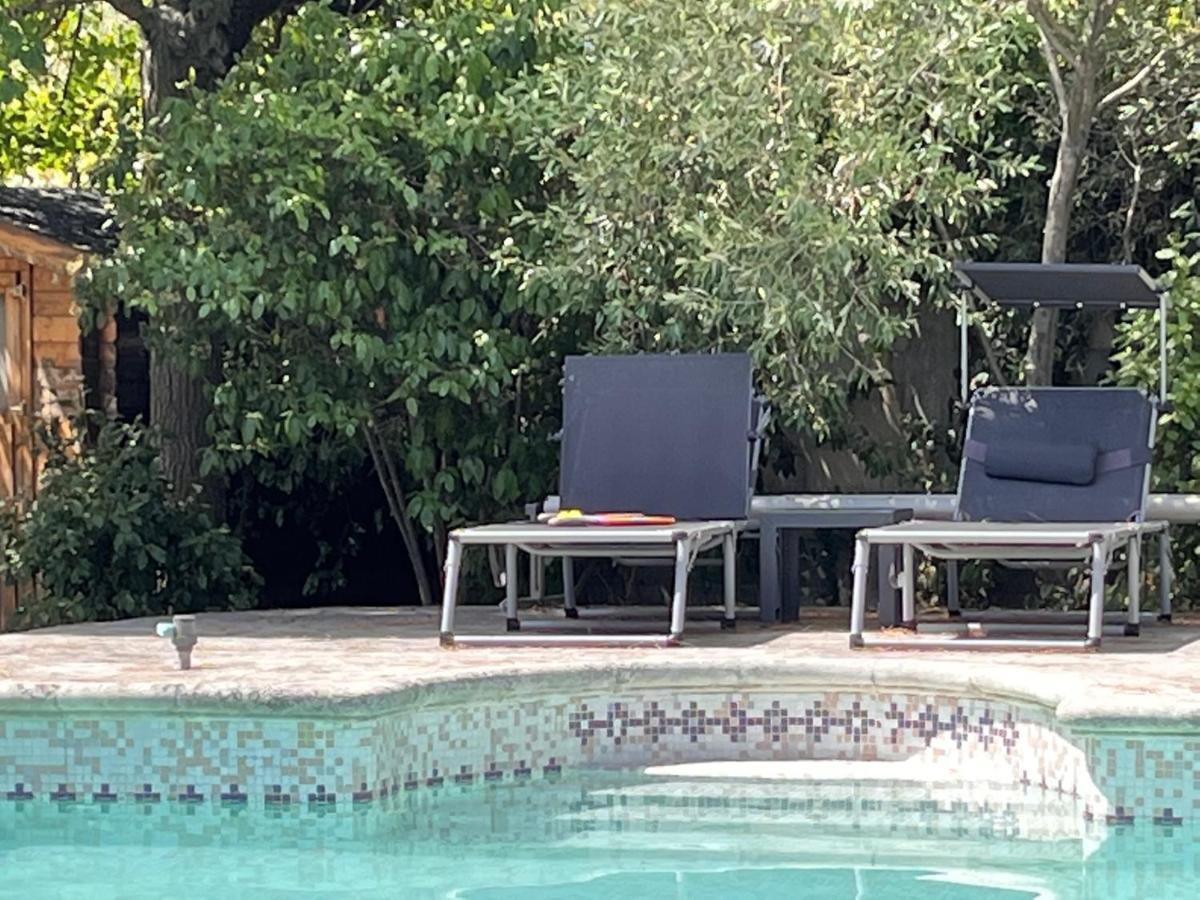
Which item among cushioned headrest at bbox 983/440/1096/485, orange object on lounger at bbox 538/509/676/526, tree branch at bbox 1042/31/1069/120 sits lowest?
orange object on lounger at bbox 538/509/676/526

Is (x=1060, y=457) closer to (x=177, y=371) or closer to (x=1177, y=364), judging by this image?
(x=1177, y=364)

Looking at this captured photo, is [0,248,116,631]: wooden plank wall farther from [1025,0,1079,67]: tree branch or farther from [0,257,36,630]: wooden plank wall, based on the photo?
[1025,0,1079,67]: tree branch

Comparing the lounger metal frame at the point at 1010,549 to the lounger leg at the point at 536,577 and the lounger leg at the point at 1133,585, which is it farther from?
the lounger leg at the point at 536,577

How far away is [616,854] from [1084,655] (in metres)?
2.48

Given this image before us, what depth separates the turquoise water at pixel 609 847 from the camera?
5934mm

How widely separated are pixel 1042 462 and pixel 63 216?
6631 millimetres

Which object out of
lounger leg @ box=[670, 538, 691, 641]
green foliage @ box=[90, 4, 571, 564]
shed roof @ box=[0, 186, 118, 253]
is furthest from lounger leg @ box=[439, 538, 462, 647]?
shed roof @ box=[0, 186, 118, 253]

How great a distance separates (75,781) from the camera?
7.04m

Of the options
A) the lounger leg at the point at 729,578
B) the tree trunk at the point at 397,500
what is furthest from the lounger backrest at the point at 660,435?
the tree trunk at the point at 397,500

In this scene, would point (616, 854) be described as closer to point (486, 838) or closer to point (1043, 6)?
point (486, 838)

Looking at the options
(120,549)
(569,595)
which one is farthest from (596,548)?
(120,549)

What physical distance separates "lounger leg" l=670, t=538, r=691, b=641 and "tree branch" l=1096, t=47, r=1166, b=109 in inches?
127

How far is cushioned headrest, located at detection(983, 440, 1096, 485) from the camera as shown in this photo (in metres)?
9.16

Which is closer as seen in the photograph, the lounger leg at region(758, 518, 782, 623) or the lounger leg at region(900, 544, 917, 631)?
the lounger leg at region(900, 544, 917, 631)
